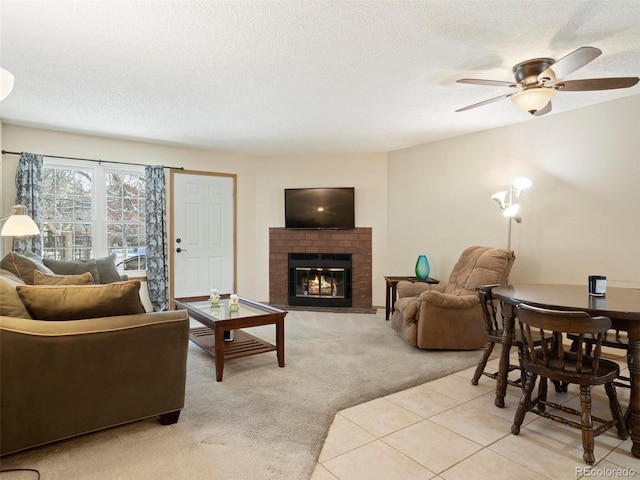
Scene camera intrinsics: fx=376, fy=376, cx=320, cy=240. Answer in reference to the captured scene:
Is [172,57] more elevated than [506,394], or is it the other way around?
[172,57]

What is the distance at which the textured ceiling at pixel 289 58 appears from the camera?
7.09 ft

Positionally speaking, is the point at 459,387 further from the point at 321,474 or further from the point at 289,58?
the point at 289,58

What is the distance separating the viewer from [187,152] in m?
5.67

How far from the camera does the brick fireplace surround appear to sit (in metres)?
5.89

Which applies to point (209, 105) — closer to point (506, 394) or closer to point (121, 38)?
point (121, 38)

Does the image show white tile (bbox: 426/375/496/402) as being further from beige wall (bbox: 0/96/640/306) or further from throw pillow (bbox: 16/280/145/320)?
throw pillow (bbox: 16/280/145/320)

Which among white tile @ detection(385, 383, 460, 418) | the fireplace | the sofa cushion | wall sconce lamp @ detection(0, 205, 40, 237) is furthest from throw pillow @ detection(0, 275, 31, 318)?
the fireplace

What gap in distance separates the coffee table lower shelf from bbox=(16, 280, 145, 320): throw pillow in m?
1.09

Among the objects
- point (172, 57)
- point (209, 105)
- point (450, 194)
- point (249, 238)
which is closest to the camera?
point (172, 57)

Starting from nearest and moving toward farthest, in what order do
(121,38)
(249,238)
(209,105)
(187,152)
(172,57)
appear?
(121,38)
(172,57)
(209,105)
(187,152)
(249,238)

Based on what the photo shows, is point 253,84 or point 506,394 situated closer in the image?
point 506,394

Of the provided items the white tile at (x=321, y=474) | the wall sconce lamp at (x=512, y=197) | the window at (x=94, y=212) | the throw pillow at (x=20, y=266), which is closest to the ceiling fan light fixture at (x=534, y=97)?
the wall sconce lamp at (x=512, y=197)

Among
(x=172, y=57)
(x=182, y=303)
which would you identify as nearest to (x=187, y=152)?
(x=182, y=303)

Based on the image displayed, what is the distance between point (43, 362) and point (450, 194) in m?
4.65
